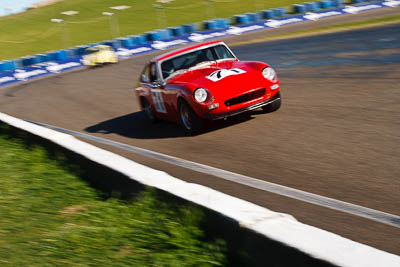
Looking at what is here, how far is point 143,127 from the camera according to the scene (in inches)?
385

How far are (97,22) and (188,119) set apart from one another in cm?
4898

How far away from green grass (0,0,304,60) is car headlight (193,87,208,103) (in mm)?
37568

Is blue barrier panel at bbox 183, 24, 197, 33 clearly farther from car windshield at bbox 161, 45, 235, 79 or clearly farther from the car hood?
the car hood

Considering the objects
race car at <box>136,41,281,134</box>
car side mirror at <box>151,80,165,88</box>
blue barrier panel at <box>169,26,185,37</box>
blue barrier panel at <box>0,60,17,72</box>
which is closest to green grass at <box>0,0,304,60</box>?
blue barrier panel at <box>169,26,185,37</box>

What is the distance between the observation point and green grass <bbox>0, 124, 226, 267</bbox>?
3.14 m

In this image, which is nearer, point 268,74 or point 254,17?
point 268,74

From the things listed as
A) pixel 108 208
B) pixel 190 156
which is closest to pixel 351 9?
pixel 190 156

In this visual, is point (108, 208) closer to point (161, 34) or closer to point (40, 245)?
point (40, 245)

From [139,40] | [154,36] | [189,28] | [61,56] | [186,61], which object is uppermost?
[186,61]

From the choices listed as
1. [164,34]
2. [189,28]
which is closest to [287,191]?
[164,34]

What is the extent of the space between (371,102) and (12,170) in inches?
192

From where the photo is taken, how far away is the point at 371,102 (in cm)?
789

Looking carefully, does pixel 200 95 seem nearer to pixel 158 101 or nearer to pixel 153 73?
pixel 158 101

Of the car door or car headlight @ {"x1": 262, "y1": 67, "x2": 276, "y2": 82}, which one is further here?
the car door
